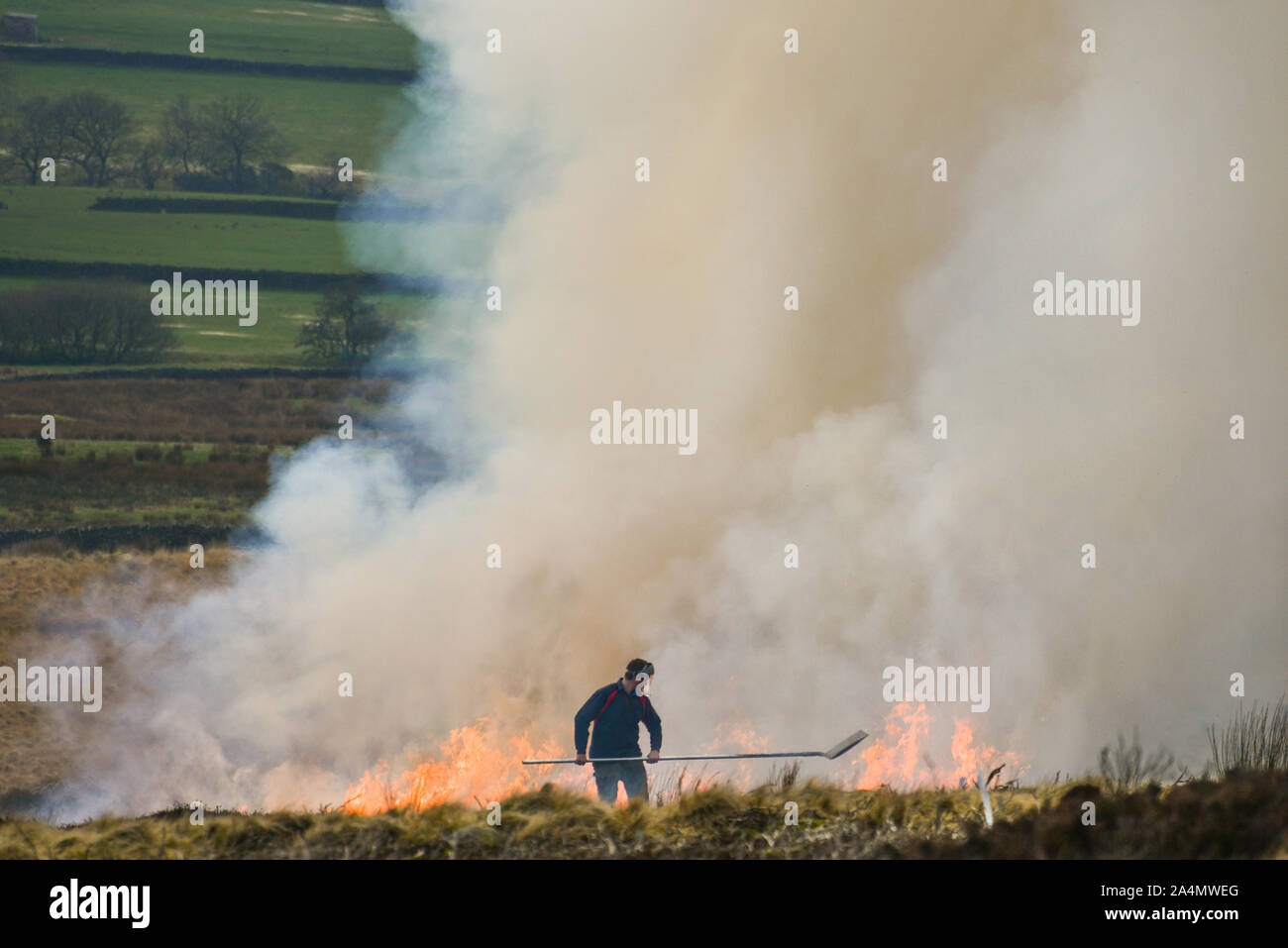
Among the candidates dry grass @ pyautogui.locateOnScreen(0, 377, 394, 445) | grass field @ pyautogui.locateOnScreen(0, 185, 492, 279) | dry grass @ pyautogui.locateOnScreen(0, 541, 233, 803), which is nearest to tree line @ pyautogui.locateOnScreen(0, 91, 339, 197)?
grass field @ pyautogui.locateOnScreen(0, 185, 492, 279)

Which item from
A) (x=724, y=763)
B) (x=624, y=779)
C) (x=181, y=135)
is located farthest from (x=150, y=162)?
(x=624, y=779)

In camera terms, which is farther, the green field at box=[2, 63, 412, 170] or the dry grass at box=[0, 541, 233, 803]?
the green field at box=[2, 63, 412, 170]

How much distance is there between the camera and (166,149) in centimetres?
9619

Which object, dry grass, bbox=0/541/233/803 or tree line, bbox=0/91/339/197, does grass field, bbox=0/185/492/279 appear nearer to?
tree line, bbox=0/91/339/197

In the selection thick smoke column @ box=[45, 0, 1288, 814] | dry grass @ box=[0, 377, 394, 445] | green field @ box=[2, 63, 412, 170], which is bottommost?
thick smoke column @ box=[45, 0, 1288, 814]

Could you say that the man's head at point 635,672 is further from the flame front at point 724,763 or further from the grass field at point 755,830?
the flame front at point 724,763

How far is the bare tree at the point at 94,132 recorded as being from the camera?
311ft

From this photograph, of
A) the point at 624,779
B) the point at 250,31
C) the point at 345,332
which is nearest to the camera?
the point at 624,779

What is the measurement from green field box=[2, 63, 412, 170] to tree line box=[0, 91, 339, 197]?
94 centimetres

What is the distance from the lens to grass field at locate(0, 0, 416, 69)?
101 metres

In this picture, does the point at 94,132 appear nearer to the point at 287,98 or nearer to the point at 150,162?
the point at 150,162

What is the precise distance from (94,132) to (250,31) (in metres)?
16.7
